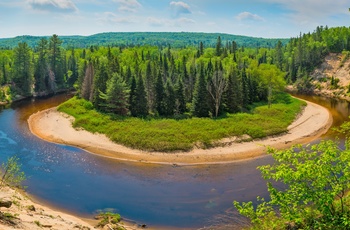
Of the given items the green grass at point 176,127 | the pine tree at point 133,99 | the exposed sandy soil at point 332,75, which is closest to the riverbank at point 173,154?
the green grass at point 176,127

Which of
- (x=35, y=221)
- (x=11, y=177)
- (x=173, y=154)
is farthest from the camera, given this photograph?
(x=173, y=154)

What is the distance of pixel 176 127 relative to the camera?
58.1 metres

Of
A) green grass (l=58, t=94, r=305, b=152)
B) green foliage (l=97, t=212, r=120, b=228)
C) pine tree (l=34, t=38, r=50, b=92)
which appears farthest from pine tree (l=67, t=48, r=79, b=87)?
green foliage (l=97, t=212, r=120, b=228)

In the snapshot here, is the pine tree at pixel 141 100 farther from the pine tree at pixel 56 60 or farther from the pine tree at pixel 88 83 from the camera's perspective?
the pine tree at pixel 56 60

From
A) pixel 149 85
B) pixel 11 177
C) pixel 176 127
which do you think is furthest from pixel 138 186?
pixel 149 85

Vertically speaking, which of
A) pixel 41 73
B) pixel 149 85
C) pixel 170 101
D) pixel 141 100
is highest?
pixel 149 85

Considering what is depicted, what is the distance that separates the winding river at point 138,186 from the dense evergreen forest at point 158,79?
761 inches

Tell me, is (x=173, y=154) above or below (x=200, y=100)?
below

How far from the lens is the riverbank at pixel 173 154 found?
162ft

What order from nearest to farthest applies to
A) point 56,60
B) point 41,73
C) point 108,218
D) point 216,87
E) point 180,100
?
1. point 108,218
2. point 216,87
3. point 180,100
4. point 41,73
5. point 56,60

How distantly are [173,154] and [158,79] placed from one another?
22.3 m

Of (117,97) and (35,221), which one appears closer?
(35,221)

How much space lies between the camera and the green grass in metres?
52.8

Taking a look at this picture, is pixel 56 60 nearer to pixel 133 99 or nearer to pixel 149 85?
pixel 149 85
